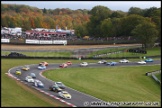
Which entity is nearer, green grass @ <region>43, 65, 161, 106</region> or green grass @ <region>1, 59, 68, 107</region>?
green grass @ <region>1, 59, 68, 107</region>

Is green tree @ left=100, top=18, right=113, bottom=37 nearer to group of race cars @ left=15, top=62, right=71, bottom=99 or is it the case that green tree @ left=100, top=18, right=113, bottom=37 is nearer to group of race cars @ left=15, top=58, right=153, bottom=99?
group of race cars @ left=15, top=58, right=153, bottom=99

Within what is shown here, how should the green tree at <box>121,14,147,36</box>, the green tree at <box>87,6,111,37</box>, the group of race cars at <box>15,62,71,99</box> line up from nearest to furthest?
the group of race cars at <box>15,62,71,99</box>, the green tree at <box>121,14,147,36</box>, the green tree at <box>87,6,111,37</box>

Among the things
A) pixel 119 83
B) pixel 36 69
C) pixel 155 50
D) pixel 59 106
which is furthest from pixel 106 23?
pixel 59 106

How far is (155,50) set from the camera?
72125mm

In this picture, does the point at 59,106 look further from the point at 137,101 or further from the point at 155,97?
the point at 155,97

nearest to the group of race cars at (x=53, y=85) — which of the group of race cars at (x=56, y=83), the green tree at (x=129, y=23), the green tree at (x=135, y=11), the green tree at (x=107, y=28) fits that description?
the group of race cars at (x=56, y=83)

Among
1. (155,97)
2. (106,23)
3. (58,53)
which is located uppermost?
(106,23)

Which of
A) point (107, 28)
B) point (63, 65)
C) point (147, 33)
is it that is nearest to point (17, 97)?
point (63, 65)

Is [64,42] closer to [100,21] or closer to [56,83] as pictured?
[100,21]

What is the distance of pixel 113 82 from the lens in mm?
41375

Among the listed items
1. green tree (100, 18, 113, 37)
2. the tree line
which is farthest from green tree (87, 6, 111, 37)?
green tree (100, 18, 113, 37)

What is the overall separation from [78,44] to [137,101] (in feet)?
157

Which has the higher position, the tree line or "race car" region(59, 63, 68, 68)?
the tree line

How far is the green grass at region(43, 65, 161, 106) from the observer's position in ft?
112
